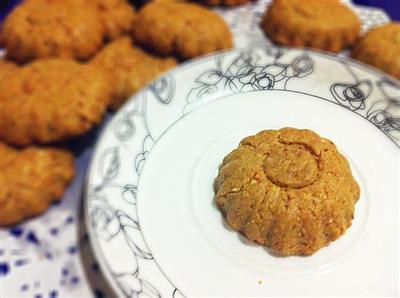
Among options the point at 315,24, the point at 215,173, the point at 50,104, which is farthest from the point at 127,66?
the point at 315,24

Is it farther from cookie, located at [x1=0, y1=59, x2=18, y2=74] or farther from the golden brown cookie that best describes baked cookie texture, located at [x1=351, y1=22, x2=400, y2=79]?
cookie, located at [x1=0, y1=59, x2=18, y2=74]

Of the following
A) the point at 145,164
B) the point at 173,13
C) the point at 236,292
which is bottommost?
the point at 236,292

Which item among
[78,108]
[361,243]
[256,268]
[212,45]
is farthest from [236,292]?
[212,45]

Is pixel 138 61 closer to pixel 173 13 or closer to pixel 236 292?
pixel 173 13

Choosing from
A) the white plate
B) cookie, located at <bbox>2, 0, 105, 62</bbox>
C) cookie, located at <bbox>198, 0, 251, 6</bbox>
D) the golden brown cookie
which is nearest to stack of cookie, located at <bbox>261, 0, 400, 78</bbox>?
cookie, located at <bbox>198, 0, 251, 6</bbox>

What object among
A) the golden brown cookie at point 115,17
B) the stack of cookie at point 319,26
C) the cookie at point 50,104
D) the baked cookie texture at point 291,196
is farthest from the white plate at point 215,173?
the golden brown cookie at point 115,17

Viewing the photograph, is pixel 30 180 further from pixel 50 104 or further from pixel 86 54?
pixel 86 54
